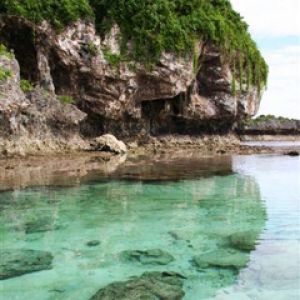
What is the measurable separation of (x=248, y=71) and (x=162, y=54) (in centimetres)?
1103

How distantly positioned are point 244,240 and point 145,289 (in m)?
2.57

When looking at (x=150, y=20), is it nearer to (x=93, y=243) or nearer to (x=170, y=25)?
(x=170, y=25)

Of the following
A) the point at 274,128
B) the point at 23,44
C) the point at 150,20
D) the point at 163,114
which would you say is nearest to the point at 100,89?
the point at 23,44

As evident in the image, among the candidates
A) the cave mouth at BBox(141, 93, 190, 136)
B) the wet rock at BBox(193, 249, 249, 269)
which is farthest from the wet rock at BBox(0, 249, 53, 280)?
the cave mouth at BBox(141, 93, 190, 136)

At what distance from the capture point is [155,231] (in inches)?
293

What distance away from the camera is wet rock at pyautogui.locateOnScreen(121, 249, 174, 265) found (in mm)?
5762

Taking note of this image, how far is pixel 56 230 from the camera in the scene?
745 centimetres

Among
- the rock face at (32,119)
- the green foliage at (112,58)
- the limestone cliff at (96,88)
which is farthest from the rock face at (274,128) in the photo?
the rock face at (32,119)

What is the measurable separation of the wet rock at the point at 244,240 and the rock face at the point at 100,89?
12.8m

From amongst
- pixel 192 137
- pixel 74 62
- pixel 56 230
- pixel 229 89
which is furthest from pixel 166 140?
pixel 56 230

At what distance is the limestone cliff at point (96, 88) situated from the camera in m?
21.4

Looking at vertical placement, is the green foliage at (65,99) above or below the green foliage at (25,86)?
below

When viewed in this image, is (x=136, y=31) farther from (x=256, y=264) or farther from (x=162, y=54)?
(x=256, y=264)

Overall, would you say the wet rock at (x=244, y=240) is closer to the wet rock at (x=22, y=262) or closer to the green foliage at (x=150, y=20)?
the wet rock at (x=22, y=262)
